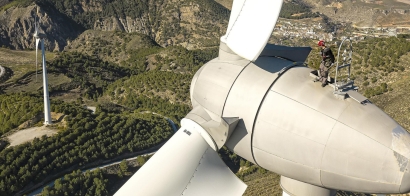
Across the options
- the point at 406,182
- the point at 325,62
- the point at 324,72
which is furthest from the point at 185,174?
the point at 406,182

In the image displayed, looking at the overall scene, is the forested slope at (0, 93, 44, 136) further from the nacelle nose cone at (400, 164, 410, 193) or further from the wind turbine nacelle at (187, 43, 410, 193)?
the nacelle nose cone at (400, 164, 410, 193)

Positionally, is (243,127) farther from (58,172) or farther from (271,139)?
(58,172)

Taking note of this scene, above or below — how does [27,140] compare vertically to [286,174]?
below

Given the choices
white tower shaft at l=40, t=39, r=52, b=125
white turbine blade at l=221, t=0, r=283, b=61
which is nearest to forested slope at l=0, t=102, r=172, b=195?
white tower shaft at l=40, t=39, r=52, b=125

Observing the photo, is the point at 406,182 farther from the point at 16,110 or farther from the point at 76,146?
the point at 16,110

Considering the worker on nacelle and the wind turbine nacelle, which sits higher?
the worker on nacelle

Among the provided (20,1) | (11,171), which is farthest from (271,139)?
→ (20,1)

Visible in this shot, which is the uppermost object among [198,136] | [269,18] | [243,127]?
[269,18]

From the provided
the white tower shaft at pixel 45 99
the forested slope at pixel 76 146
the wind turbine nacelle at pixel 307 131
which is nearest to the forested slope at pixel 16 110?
the forested slope at pixel 76 146
